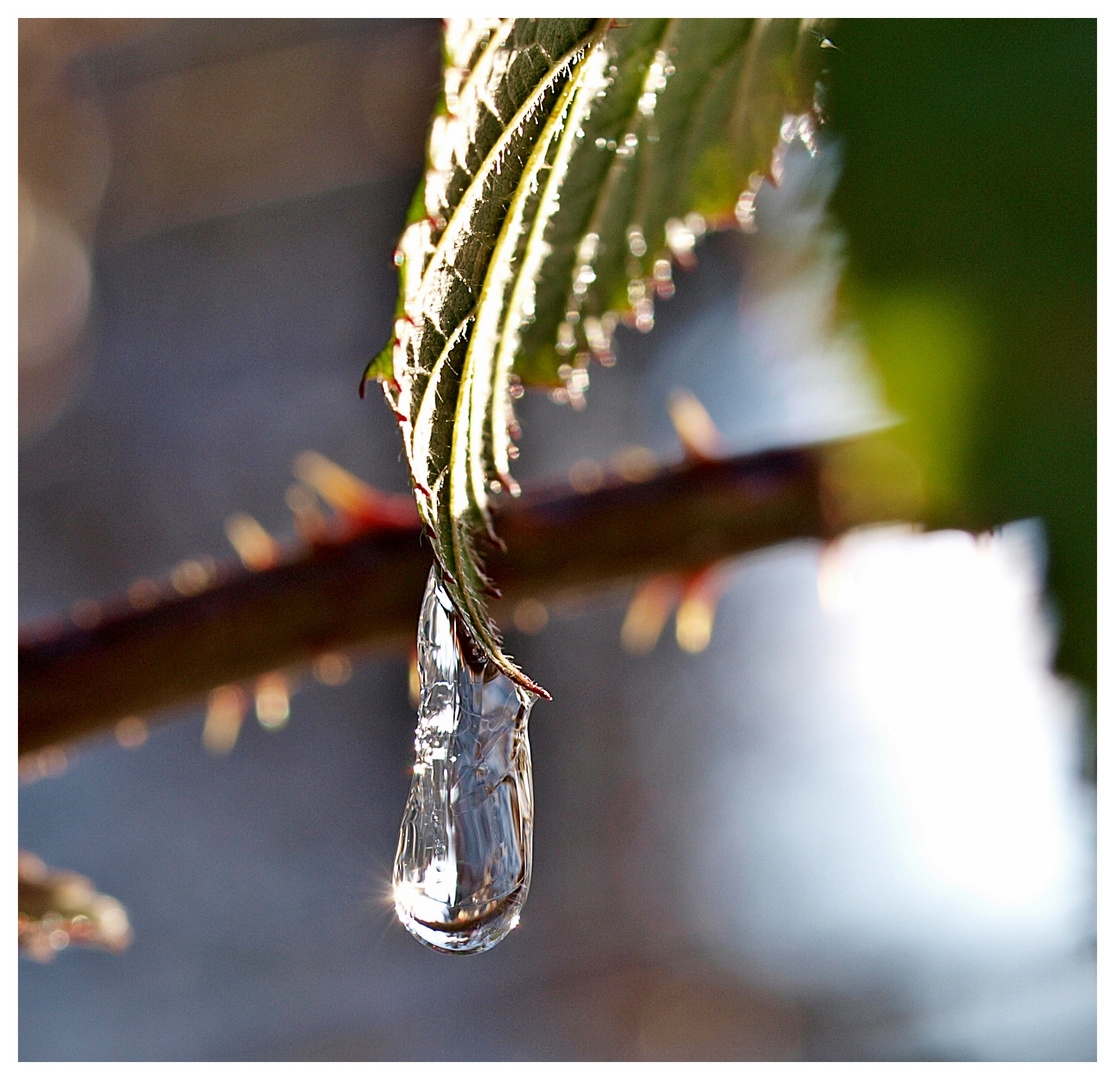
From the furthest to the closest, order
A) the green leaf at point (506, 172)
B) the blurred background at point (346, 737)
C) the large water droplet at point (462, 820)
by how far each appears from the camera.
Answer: the blurred background at point (346, 737) < the large water droplet at point (462, 820) < the green leaf at point (506, 172)

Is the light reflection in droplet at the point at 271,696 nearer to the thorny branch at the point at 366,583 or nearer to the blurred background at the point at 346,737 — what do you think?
the thorny branch at the point at 366,583

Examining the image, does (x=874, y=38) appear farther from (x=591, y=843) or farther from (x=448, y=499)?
(x=591, y=843)

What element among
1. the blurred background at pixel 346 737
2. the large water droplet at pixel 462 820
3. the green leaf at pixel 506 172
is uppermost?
the blurred background at pixel 346 737

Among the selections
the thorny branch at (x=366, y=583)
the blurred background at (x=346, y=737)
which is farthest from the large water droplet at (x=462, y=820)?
the blurred background at (x=346, y=737)

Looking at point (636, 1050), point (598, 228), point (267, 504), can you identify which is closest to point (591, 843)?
point (636, 1050)

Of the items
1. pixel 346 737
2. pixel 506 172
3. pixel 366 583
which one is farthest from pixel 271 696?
pixel 346 737

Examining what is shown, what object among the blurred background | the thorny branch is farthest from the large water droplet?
the blurred background
